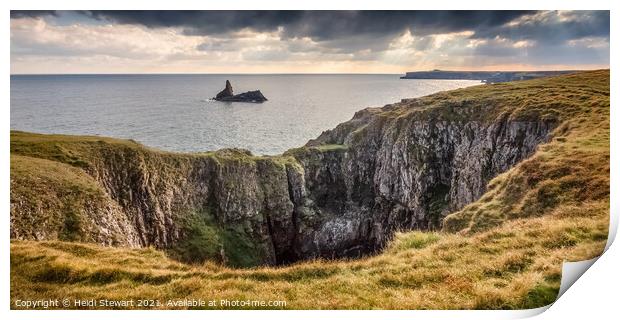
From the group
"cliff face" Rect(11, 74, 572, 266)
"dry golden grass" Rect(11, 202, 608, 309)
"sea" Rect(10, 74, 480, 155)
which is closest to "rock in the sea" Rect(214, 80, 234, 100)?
"sea" Rect(10, 74, 480, 155)

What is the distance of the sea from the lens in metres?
32.7

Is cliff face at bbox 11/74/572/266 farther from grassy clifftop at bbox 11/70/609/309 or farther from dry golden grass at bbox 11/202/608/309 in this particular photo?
dry golden grass at bbox 11/202/608/309

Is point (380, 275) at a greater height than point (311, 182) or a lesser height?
greater

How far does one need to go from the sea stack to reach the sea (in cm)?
74

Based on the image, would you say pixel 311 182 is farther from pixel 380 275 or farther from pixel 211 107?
pixel 380 275

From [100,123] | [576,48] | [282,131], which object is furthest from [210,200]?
[576,48]

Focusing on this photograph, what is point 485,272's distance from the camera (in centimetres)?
1397

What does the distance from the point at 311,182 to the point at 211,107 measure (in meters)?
33.7

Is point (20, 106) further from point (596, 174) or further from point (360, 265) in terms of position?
point (596, 174)

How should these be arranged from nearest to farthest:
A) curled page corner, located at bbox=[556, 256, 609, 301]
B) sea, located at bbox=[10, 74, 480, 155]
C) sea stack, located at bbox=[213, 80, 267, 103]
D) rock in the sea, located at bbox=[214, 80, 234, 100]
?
curled page corner, located at bbox=[556, 256, 609, 301] → sea, located at bbox=[10, 74, 480, 155] → rock in the sea, located at bbox=[214, 80, 234, 100] → sea stack, located at bbox=[213, 80, 267, 103]

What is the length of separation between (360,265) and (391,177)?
174 ft

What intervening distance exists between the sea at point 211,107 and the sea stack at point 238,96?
0.74 metres

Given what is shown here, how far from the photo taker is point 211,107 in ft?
143

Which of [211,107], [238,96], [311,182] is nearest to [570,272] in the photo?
[238,96]
